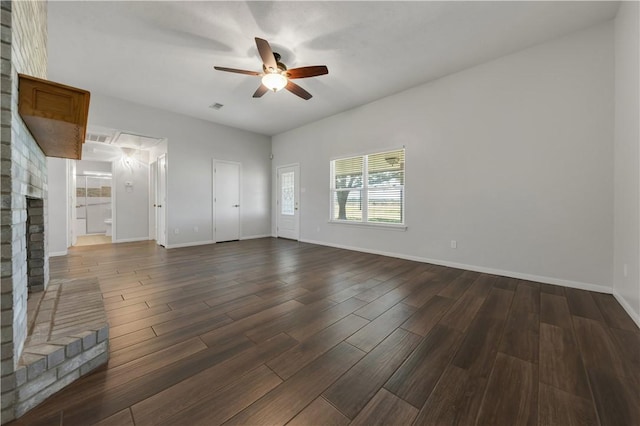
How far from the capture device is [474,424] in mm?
1090

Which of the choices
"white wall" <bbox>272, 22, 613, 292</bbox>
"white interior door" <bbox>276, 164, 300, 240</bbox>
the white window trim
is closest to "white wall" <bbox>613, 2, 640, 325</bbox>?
"white wall" <bbox>272, 22, 613, 292</bbox>

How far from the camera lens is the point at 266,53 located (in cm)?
257

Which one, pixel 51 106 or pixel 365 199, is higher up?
pixel 51 106

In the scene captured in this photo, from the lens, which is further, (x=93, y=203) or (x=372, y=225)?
(x=93, y=203)

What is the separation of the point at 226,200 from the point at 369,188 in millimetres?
3721

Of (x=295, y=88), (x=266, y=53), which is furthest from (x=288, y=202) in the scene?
(x=266, y=53)

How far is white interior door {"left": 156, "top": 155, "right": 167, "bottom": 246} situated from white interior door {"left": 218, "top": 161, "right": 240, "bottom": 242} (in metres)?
1.06

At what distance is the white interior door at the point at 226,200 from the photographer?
6.09 m

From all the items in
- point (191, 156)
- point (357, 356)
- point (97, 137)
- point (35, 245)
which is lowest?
point (357, 356)

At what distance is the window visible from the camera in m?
4.47

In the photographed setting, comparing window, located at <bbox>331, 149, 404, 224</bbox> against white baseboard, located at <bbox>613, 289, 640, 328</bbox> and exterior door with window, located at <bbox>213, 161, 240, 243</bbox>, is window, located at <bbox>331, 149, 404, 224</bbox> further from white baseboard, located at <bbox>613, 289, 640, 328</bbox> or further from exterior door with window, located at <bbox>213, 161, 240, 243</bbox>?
exterior door with window, located at <bbox>213, 161, 240, 243</bbox>

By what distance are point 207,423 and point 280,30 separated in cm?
345

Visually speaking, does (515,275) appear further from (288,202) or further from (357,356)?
(288,202)

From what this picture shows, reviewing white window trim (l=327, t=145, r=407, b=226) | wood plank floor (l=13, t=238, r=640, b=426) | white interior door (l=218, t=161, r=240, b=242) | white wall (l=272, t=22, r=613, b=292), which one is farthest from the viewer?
white interior door (l=218, t=161, r=240, b=242)
